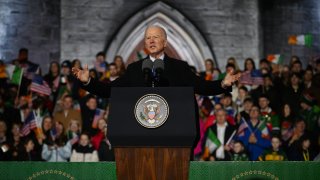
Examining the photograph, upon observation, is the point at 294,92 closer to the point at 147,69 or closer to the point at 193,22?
the point at 193,22

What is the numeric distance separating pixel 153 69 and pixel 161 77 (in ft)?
1.50

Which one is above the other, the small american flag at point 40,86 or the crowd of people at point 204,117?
the small american flag at point 40,86

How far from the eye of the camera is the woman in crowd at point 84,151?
8.22 metres

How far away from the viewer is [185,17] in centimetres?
1369

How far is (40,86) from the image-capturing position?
9.84 m

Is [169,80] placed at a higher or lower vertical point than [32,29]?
lower

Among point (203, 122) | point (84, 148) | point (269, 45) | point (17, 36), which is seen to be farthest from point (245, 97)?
point (17, 36)

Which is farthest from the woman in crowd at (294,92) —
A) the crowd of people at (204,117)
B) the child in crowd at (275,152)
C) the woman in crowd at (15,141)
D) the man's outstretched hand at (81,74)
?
the man's outstretched hand at (81,74)

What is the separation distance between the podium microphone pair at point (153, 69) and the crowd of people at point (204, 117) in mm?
3961

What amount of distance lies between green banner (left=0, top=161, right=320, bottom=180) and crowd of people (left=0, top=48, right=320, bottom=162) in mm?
2845

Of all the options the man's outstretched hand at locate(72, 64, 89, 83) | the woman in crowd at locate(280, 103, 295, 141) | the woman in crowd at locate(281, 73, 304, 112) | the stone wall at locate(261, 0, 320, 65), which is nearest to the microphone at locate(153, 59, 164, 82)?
the man's outstretched hand at locate(72, 64, 89, 83)

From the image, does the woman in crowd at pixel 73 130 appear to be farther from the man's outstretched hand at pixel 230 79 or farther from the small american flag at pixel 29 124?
the man's outstretched hand at pixel 230 79

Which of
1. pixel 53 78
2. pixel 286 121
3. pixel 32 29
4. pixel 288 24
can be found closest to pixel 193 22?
pixel 288 24

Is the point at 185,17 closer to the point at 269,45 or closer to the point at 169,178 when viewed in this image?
the point at 269,45
